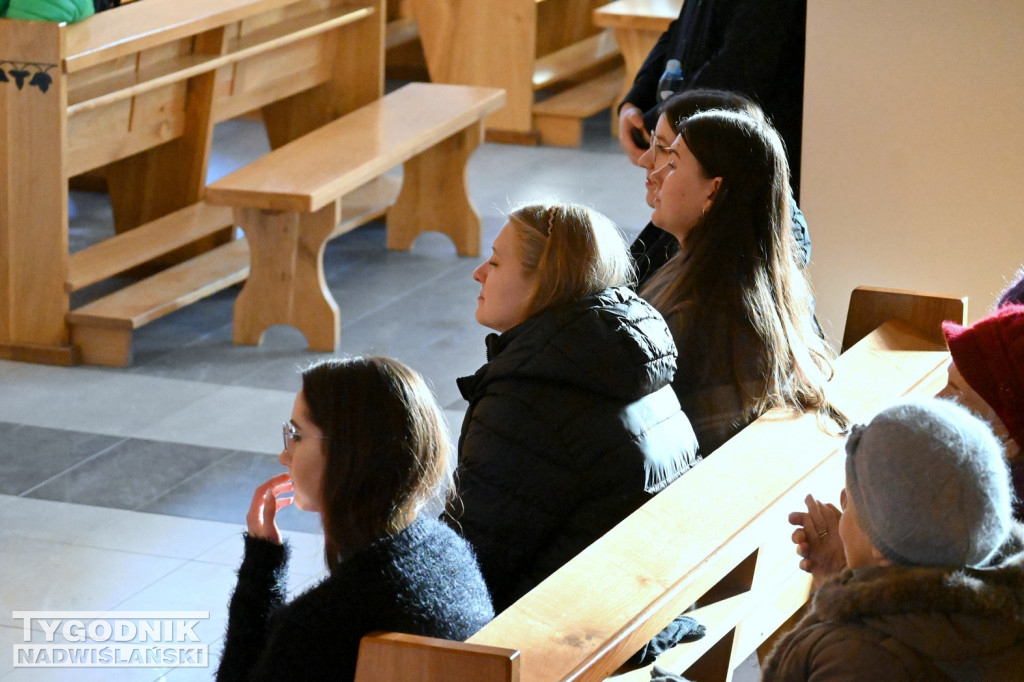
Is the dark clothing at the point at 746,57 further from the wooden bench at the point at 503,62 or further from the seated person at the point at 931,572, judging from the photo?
the wooden bench at the point at 503,62

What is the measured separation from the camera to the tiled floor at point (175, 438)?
323 cm

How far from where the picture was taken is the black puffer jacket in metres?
2.12

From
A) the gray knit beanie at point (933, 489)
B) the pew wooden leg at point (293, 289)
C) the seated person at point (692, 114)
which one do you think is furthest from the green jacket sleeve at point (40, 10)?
the gray knit beanie at point (933, 489)

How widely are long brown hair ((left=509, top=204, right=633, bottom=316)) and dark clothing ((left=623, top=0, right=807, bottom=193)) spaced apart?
152 cm

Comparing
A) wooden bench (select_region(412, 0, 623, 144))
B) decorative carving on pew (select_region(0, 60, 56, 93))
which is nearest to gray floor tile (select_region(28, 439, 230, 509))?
decorative carving on pew (select_region(0, 60, 56, 93))

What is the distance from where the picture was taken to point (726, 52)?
12.6 ft

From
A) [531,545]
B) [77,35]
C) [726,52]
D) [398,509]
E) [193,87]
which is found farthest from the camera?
[193,87]

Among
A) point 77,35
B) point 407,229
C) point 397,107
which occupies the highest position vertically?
point 77,35

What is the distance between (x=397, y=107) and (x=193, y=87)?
91cm

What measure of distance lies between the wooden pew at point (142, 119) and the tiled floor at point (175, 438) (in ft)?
0.62

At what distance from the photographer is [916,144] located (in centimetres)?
370

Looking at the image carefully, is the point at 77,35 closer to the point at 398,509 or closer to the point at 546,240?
the point at 546,240

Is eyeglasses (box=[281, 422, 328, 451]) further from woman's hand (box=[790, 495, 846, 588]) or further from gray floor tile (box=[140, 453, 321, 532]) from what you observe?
gray floor tile (box=[140, 453, 321, 532])

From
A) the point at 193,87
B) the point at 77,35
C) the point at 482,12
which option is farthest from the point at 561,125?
the point at 77,35
